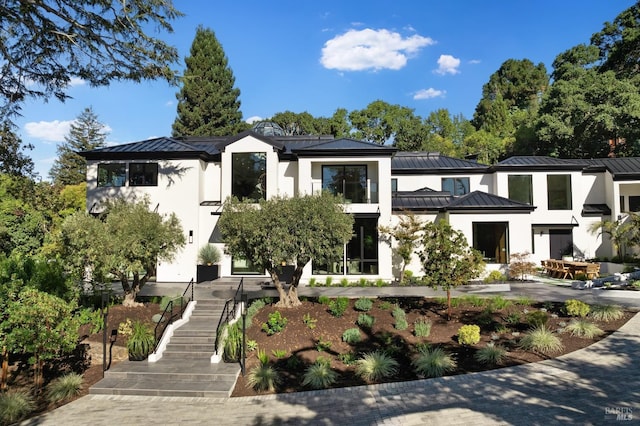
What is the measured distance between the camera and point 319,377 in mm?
9039

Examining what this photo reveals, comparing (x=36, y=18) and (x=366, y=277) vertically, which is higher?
(x=36, y=18)

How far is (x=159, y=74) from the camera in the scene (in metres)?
13.9

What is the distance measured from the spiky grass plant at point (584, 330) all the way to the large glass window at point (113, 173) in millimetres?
21247

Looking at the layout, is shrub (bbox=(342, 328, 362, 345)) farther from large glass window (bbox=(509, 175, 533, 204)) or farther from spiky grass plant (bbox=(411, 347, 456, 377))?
large glass window (bbox=(509, 175, 533, 204))

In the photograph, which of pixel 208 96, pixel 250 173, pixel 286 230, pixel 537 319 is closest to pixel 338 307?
pixel 286 230

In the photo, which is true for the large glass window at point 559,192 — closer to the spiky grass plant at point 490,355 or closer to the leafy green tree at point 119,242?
the spiky grass plant at point 490,355

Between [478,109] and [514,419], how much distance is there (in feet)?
213

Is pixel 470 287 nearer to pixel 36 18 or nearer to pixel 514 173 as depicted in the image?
pixel 514 173

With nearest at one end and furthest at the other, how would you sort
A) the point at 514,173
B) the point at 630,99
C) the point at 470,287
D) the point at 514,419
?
the point at 514,419
the point at 470,287
the point at 514,173
the point at 630,99

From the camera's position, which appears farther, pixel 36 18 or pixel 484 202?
pixel 484 202

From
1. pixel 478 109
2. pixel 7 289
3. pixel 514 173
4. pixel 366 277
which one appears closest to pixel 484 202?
pixel 514 173

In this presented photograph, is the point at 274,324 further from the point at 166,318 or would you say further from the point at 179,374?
the point at 166,318

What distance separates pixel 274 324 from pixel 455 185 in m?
17.4

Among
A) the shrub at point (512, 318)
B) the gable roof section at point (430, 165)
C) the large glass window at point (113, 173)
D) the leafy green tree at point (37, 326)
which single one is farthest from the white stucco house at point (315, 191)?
the leafy green tree at point (37, 326)
